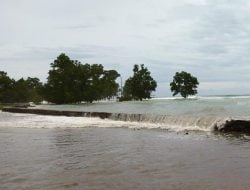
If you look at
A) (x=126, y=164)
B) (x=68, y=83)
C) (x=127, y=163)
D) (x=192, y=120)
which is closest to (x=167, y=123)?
(x=192, y=120)

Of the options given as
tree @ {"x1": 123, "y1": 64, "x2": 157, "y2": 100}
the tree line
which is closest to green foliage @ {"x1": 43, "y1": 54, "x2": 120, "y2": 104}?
the tree line

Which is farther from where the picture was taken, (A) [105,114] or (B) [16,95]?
(B) [16,95]

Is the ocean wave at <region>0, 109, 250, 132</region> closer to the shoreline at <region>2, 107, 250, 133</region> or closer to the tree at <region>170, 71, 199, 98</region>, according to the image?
the shoreline at <region>2, 107, 250, 133</region>

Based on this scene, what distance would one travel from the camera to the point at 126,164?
9555 mm

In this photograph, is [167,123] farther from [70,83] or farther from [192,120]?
[70,83]

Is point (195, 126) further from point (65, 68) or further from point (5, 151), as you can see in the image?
point (65, 68)

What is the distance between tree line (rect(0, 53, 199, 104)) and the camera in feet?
Result: 251

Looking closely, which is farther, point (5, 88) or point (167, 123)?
point (5, 88)

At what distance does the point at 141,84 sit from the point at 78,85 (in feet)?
53.6

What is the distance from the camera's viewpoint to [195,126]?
65.9 feet

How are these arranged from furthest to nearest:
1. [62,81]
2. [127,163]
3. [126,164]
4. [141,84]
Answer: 1. [141,84]
2. [62,81]
3. [127,163]
4. [126,164]

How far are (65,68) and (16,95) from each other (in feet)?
84.1

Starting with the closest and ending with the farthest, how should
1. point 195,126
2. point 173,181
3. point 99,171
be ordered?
point 173,181 → point 99,171 → point 195,126

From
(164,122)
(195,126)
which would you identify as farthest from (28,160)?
(164,122)
